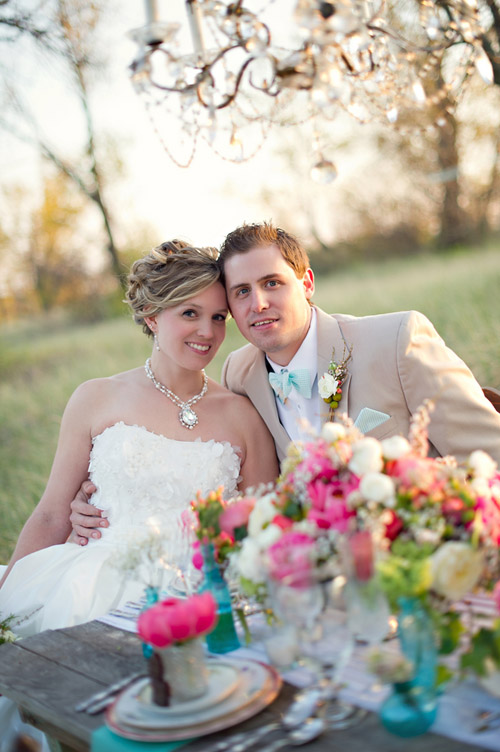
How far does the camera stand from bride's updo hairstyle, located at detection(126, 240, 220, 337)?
347cm

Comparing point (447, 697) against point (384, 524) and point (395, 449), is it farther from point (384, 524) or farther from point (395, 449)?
point (395, 449)

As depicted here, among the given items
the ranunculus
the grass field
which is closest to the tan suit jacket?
the ranunculus

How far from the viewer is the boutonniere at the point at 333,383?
129 inches

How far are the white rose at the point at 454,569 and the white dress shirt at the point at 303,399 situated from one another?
78.3 inches

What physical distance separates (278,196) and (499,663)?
17.5 meters

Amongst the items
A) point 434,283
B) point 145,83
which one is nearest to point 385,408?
point 145,83

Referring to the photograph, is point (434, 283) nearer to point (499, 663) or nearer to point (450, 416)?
point (450, 416)

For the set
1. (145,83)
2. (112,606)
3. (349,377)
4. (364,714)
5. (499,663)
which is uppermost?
(145,83)

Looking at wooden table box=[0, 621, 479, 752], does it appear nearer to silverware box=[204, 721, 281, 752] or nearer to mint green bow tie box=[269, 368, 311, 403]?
silverware box=[204, 721, 281, 752]

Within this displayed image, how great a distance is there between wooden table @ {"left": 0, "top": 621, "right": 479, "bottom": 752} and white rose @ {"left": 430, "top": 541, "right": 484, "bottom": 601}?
0.98ft

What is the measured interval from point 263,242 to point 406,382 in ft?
3.25

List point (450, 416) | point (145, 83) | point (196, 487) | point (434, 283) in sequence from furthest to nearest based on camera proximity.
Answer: point (434, 283), point (196, 487), point (450, 416), point (145, 83)

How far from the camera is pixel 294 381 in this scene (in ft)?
11.3

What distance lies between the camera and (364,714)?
1582 mm
